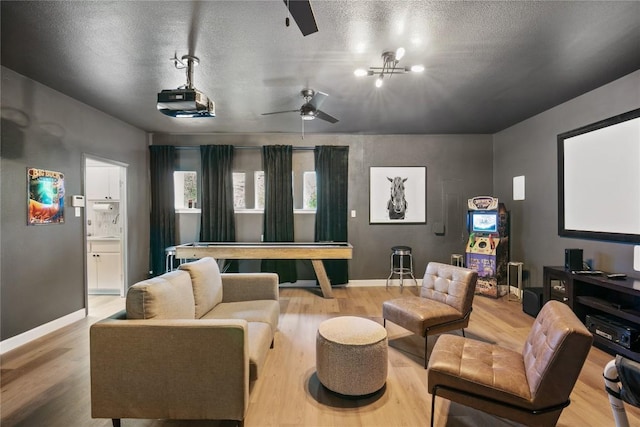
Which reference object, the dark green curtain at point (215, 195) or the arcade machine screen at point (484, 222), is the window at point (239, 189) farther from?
the arcade machine screen at point (484, 222)

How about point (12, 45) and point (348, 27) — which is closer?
point (348, 27)

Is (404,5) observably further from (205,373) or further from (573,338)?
(205,373)

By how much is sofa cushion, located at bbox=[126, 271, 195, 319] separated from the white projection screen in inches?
163

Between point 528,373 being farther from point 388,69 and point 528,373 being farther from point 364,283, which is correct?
point 364,283

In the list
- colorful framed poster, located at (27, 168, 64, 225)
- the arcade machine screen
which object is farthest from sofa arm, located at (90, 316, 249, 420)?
the arcade machine screen

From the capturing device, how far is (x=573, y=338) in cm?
142

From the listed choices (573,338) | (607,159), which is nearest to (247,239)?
(573,338)

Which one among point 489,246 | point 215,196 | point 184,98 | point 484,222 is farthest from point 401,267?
point 184,98

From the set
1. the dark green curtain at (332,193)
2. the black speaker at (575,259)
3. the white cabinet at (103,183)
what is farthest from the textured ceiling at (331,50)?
the black speaker at (575,259)

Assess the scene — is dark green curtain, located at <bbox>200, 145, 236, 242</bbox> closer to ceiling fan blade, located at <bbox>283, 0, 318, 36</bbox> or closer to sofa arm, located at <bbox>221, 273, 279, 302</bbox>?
sofa arm, located at <bbox>221, 273, 279, 302</bbox>

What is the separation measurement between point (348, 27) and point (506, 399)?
2.58 metres

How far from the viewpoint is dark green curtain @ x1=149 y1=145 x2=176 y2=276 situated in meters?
5.13

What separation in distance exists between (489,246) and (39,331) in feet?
19.1

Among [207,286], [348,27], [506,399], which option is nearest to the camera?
[506,399]
